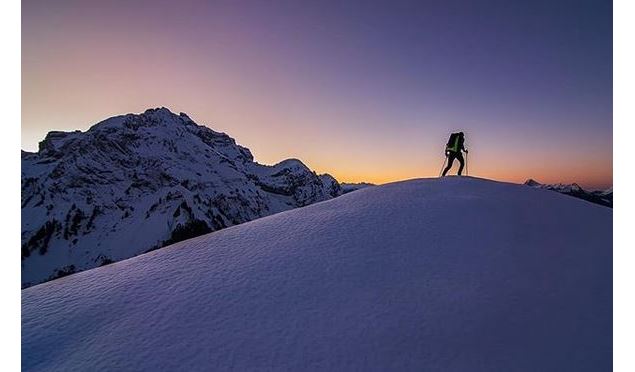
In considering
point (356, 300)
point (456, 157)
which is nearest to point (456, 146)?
point (456, 157)

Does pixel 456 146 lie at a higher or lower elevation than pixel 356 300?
higher

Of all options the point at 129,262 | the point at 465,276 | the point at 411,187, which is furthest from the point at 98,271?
the point at 411,187

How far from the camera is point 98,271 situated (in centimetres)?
893

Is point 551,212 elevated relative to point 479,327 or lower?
elevated

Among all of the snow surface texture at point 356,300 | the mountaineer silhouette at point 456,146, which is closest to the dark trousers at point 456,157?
the mountaineer silhouette at point 456,146

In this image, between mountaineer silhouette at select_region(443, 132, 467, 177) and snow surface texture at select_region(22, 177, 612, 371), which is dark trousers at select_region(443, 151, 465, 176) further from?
snow surface texture at select_region(22, 177, 612, 371)

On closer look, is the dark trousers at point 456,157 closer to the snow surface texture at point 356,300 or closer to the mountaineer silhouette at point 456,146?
the mountaineer silhouette at point 456,146

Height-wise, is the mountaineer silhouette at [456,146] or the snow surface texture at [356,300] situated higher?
the mountaineer silhouette at [456,146]

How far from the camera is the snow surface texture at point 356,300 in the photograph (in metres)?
4.98

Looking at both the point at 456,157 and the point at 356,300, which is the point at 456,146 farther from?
the point at 356,300

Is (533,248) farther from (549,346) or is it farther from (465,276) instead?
(549,346)

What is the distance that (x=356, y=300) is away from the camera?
20.1 feet

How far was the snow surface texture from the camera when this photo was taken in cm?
498
